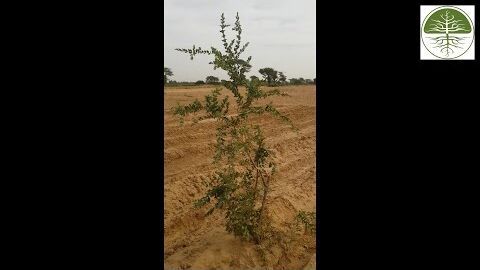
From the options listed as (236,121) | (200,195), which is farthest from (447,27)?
(200,195)

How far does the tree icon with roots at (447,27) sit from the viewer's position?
2682 millimetres

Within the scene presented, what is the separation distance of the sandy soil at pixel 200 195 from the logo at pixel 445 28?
8.00 ft

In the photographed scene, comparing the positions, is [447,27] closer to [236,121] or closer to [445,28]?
[445,28]

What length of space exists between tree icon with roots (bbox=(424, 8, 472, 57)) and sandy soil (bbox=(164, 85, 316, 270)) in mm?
2477

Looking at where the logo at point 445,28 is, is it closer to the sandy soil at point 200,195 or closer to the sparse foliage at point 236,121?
the sparse foliage at point 236,121

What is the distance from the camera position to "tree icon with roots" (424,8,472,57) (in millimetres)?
2682

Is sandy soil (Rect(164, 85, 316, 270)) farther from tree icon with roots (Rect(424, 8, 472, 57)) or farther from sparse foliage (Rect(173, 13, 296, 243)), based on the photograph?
tree icon with roots (Rect(424, 8, 472, 57))

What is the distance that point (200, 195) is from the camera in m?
6.09

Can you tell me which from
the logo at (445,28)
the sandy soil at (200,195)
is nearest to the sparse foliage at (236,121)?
the sandy soil at (200,195)

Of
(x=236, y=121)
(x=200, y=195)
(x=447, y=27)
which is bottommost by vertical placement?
(x=200, y=195)

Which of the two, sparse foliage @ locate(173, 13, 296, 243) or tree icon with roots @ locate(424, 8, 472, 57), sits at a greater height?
tree icon with roots @ locate(424, 8, 472, 57)

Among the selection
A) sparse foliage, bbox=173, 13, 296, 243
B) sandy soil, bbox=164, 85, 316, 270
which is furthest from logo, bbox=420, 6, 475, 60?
sandy soil, bbox=164, 85, 316, 270

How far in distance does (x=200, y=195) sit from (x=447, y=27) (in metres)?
4.30

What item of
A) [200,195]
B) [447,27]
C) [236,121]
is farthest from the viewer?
[200,195]
